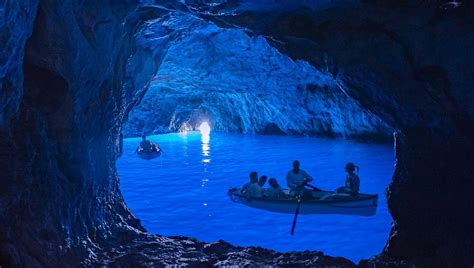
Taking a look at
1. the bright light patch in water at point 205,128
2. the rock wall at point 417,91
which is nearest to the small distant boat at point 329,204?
the rock wall at point 417,91

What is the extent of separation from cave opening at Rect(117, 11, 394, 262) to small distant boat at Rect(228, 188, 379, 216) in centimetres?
20

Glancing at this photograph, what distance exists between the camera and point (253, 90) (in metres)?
26.5

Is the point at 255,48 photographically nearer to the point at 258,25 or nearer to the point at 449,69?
the point at 258,25

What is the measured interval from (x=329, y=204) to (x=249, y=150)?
14.5 m

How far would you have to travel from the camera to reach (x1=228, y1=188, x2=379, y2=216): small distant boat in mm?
8729

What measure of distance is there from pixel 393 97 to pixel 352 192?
4.21 metres

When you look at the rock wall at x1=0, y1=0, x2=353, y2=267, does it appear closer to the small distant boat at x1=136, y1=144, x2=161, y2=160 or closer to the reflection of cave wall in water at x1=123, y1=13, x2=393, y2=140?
the reflection of cave wall in water at x1=123, y1=13, x2=393, y2=140

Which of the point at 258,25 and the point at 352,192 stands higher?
the point at 258,25

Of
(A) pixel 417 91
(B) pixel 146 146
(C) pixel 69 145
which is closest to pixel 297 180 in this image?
(A) pixel 417 91

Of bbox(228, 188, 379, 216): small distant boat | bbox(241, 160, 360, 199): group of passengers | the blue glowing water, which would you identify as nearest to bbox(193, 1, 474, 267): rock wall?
the blue glowing water

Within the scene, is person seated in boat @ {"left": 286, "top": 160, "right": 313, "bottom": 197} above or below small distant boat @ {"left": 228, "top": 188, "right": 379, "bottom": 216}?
above

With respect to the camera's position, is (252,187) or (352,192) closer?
(352,192)

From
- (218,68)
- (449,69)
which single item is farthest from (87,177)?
(218,68)

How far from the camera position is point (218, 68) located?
2214 centimetres
